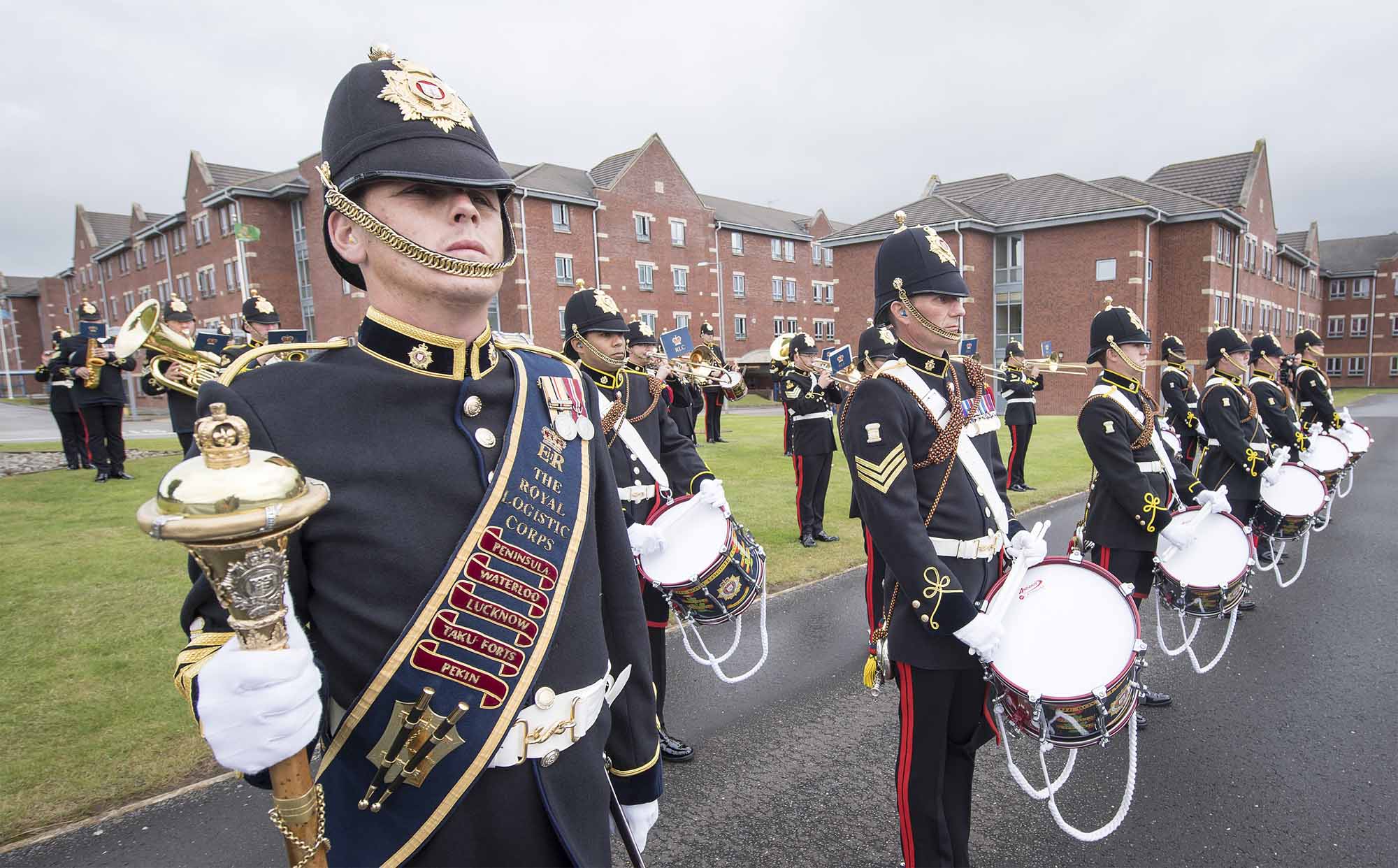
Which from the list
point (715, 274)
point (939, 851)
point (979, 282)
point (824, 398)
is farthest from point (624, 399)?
point (715, 274)

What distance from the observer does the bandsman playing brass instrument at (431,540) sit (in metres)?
1.43

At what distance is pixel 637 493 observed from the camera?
4414 millimetres

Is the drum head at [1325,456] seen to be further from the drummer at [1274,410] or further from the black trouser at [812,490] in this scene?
the black trouser at [812,490]

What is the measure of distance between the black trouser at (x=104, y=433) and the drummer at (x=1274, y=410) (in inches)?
598

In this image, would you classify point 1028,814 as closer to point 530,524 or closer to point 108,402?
point 530,524

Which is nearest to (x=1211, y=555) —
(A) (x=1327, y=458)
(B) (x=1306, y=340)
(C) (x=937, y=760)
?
(C) (x=937, y=760)

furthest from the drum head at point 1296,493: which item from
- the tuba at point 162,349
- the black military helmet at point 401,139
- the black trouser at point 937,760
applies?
the tuba at point 162,349

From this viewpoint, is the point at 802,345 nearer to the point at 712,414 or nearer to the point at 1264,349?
the point at 1264,349

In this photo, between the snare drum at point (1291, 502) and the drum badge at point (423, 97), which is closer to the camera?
the drum badge at point (423, 97)

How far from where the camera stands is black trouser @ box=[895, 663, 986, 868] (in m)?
2.87

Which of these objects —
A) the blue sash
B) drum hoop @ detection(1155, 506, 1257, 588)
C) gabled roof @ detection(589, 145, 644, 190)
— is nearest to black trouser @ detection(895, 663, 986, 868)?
the blue sash

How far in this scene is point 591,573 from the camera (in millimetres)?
1742

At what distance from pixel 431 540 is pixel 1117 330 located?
5015 millimetres

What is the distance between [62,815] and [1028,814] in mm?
4471
